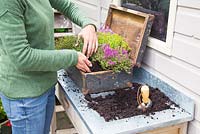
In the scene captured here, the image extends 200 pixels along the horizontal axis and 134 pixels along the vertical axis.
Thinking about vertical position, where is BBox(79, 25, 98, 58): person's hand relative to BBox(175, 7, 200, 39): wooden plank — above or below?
below

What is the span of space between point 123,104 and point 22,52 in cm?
54

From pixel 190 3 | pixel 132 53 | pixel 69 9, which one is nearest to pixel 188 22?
pixel 190 3

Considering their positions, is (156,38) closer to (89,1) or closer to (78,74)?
(78,74)

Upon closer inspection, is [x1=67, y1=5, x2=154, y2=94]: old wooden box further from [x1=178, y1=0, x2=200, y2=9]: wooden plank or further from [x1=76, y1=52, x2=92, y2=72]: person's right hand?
[x1=178, y1=0, x2=200, y2=9]: wooden plank

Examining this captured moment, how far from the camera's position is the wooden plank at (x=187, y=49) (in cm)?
122

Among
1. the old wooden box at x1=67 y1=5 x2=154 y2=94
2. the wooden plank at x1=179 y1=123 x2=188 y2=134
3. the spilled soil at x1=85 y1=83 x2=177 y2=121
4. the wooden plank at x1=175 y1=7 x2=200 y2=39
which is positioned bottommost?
the wooden plank at x1=179 y1=123 x2=188 y2=134

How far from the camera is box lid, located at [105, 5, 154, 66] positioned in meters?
1.51

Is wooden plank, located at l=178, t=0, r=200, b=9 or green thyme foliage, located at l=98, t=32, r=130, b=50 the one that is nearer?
wooden plank, located at l=178, t=0, r=200, b=9

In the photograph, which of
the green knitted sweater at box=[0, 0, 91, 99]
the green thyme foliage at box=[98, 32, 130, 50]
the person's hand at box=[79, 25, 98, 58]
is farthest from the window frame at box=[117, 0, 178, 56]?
the green knitted sweater at box=[0, 0, 91, 99]

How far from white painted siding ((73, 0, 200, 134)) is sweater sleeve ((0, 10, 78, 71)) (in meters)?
0.49

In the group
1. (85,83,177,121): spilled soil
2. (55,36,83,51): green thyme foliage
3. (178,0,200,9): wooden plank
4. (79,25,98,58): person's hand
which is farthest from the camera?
(55,36,83,51): green thyme foliage

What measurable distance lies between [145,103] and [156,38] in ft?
1.20

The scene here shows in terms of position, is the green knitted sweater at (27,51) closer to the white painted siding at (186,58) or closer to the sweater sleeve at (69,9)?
the sweater sleeve at (69,9)

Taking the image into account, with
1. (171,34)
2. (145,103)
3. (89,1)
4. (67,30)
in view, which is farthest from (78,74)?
(67,30)
